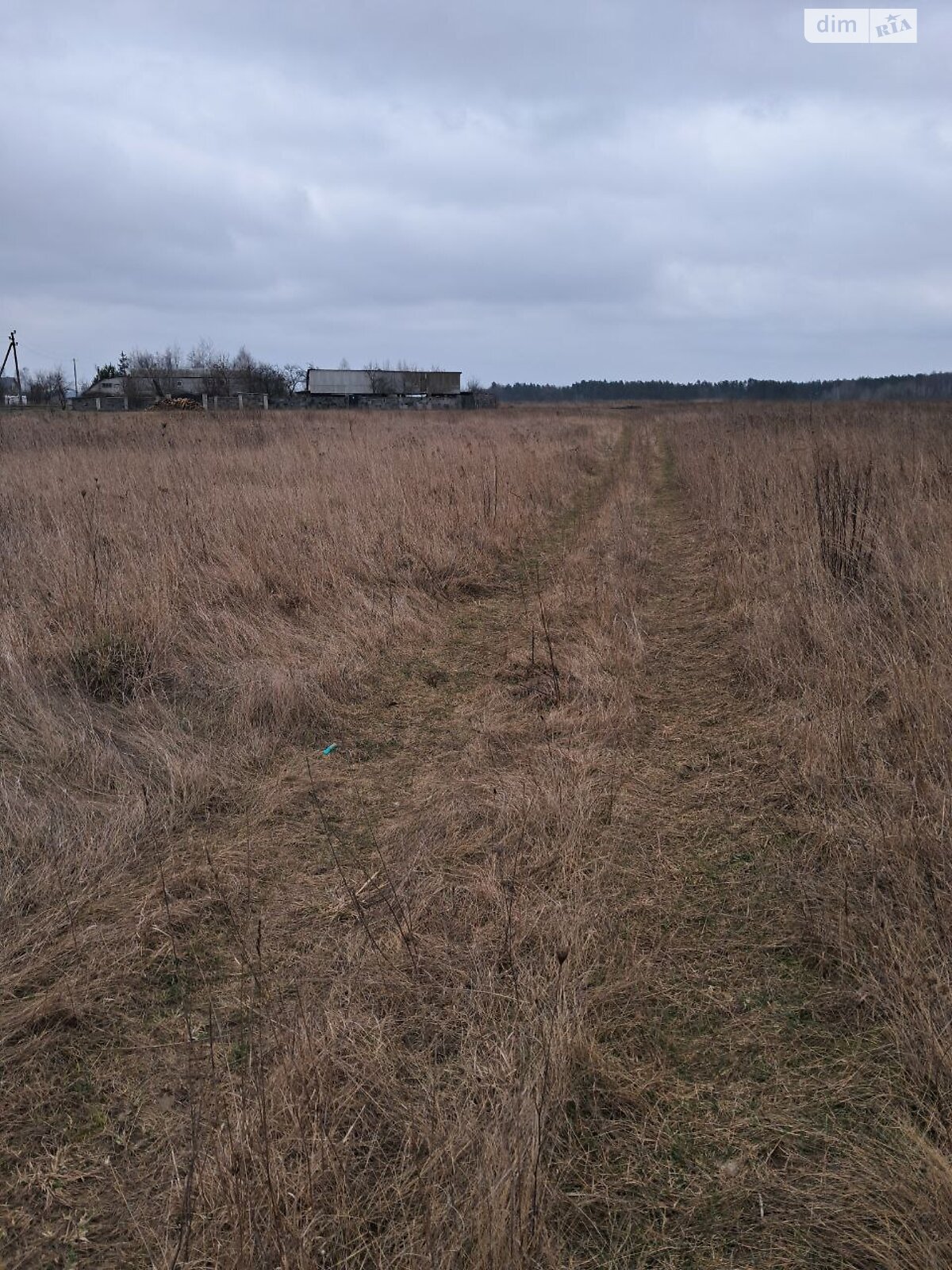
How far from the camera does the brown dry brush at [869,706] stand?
217cm

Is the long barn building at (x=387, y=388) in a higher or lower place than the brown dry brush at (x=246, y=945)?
higher

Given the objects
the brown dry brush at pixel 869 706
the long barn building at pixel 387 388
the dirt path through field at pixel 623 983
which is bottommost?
the dirt path through field at pixel 623 983

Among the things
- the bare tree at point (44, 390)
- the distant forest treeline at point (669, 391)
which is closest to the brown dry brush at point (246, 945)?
the bare tree at point (44, 390)

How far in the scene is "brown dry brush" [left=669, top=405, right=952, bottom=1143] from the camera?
85.4 inches

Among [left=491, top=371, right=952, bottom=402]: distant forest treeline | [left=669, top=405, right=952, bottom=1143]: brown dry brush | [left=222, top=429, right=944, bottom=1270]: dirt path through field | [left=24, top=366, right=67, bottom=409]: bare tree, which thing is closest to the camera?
[left=222, top=429, right=944, bottom=1270]: dirt path through field

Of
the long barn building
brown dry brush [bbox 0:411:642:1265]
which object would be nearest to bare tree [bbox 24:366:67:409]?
the long barn building

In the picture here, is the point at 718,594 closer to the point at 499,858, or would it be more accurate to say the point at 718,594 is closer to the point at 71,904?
the point at 499,858

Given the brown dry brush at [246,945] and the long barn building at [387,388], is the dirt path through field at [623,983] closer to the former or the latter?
the brown dry brush at [246,945]

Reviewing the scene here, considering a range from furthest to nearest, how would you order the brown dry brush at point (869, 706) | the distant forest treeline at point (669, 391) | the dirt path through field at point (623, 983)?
the distant forest treeline at point (669, 391)
the brown dry brush at point (869, 706)
the dirt path through field at point (623, 983)

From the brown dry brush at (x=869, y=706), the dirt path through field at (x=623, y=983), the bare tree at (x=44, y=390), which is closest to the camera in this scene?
the dirt path through field at (x=623, y=983)

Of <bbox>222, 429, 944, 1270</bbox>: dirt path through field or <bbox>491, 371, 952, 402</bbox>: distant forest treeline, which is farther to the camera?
<bbox>491, 371, 952, 402</bbox>: distant forest treeline

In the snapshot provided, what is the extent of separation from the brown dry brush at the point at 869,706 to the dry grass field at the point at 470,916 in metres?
0.02

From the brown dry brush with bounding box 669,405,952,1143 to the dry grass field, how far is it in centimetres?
2

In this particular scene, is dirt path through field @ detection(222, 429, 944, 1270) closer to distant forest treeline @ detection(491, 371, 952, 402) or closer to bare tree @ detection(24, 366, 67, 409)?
bare tree @ detection(24, 366, 67, 409)
